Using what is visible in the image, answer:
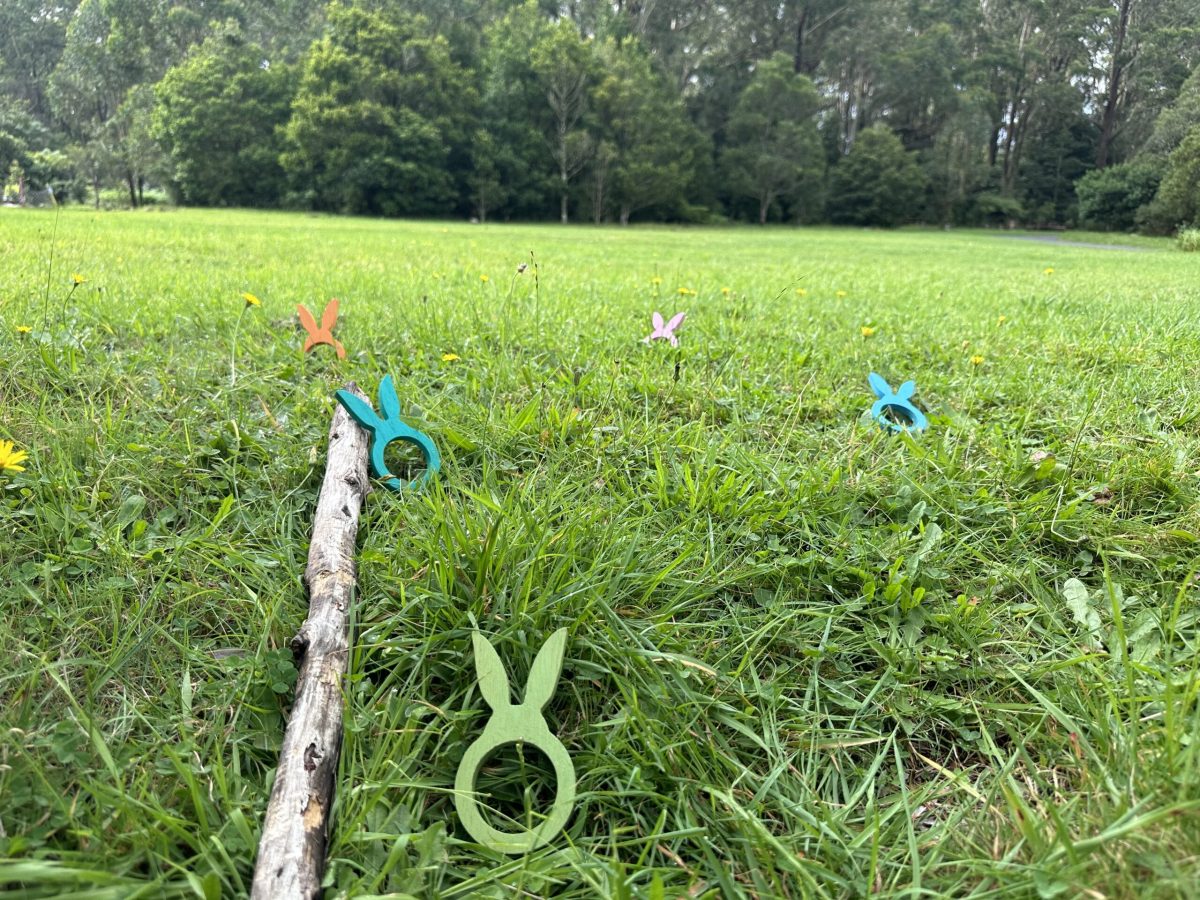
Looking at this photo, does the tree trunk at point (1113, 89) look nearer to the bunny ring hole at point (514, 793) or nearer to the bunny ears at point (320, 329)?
the bunny ears at point (320, 329)

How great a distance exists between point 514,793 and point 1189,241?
17297 millimetres

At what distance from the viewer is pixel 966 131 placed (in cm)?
2953

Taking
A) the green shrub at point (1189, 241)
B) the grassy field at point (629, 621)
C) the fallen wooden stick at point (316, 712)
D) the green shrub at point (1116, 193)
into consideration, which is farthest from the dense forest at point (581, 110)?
the fallen wooden stick at point (316, 712)

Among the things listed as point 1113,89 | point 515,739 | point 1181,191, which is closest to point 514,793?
point 515,739

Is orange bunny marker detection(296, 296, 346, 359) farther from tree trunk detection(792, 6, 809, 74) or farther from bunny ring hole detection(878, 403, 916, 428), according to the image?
tree trunk detection(792, 6, 809, 74)

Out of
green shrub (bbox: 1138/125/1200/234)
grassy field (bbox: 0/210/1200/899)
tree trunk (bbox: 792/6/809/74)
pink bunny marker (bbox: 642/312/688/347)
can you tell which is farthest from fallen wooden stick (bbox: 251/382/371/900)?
tree trunk (bbox: 792/6/809/74)

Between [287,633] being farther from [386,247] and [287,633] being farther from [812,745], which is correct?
[386,247]

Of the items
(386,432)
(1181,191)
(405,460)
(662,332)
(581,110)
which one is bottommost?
(405,460)

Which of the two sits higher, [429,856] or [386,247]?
[386,247]

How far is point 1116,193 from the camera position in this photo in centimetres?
1902

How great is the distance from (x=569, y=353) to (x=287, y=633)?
1.61 m

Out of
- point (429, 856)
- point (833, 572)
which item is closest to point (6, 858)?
point (429, 856)

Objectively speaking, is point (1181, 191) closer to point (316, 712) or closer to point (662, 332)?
point (662, 332)

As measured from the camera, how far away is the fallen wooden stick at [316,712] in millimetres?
829
